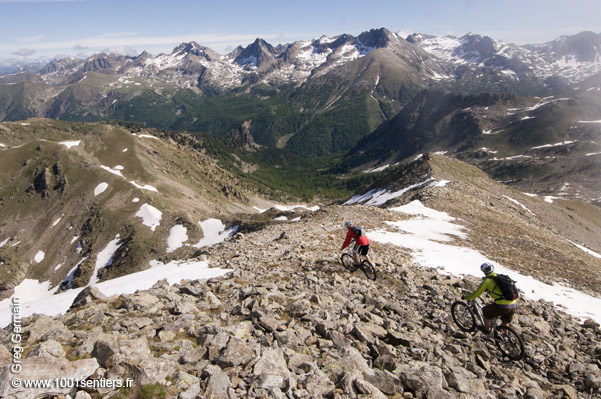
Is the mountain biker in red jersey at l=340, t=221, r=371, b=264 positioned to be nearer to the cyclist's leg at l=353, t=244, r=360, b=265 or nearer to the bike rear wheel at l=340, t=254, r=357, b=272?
the cyclist's leg at l=353, t=244, r=360, b=265

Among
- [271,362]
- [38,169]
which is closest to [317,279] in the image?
[271,362]

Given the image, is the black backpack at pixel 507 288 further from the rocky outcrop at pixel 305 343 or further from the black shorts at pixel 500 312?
the rocky outcrop at pixel 305 343

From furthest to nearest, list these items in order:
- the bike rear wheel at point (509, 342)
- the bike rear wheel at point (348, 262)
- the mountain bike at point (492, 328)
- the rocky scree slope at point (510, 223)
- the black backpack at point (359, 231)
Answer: the rocky scree slope at point (510, 223)
the bike rear wheel at point (348, 262)
the black backpack at point (359, 231)
the mountain bike at point (492, 328)
the bike rear wheel at point (509, 342)

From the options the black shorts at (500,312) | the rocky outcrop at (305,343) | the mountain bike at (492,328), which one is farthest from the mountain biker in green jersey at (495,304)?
the rocky outcrop at (305,343)

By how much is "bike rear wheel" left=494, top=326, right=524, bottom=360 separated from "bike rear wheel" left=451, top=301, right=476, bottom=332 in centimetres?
107

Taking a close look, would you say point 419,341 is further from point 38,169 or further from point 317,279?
point 38,169

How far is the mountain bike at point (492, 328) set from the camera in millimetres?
13109

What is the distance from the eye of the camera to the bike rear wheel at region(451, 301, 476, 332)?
14.6m

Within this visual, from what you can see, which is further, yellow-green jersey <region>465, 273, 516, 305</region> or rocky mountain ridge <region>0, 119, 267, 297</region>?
rocky mountain ridge <region>0, 119, 267, 297</region>

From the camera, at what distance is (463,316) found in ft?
50.5

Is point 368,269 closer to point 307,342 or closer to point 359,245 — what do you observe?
point 359,245

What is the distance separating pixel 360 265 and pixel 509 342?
850 centimetres

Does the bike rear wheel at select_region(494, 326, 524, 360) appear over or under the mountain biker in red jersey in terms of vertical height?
under

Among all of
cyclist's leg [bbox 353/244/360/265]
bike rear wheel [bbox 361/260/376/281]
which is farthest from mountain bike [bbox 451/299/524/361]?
cyclist's leg [bbox 353/244/360/265]
